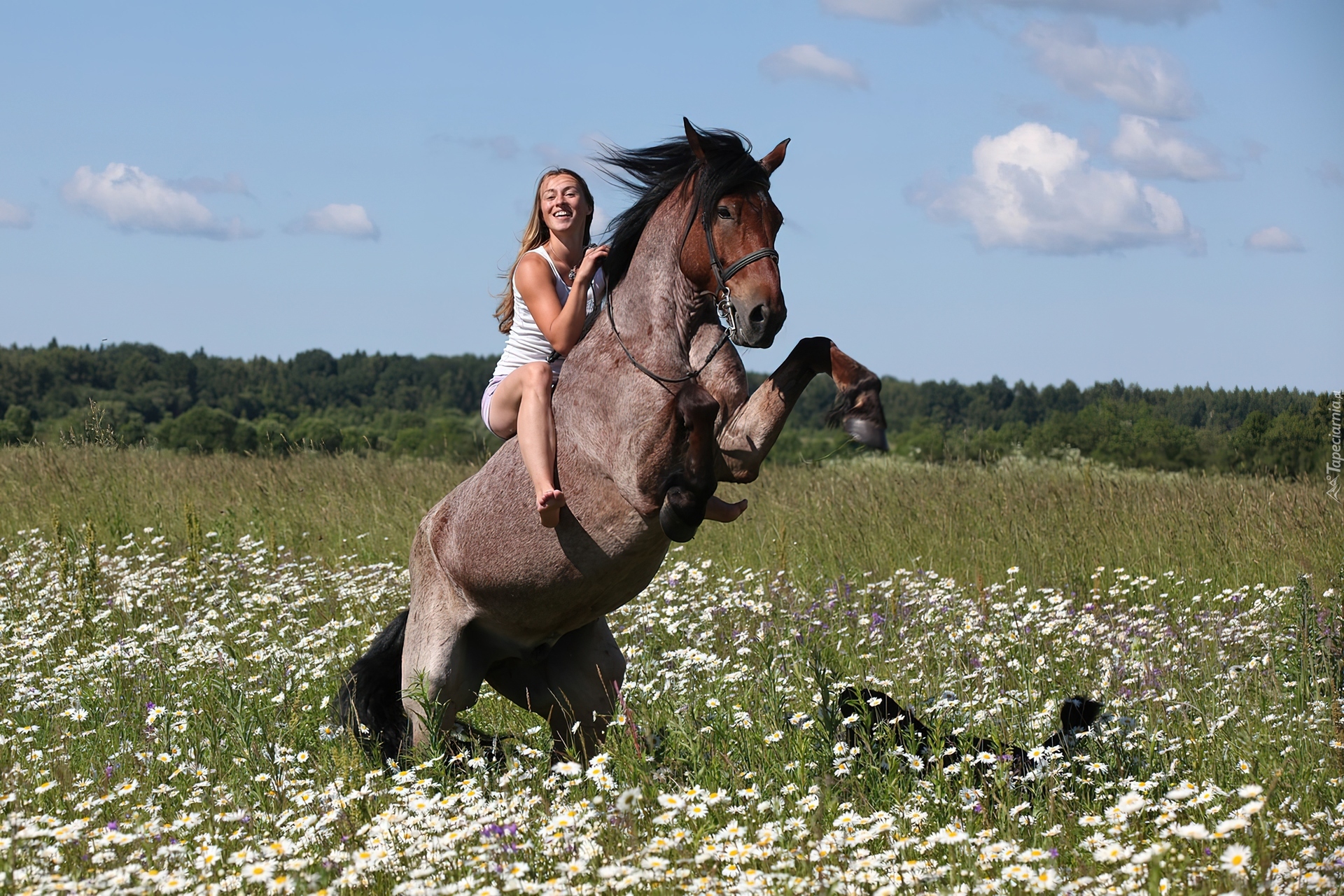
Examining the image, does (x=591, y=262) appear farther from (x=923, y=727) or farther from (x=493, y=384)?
(x=923, y=727)

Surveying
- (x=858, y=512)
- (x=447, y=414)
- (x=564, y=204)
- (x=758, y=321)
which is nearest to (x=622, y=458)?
(x=758, y=321)

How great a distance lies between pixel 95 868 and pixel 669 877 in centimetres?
190

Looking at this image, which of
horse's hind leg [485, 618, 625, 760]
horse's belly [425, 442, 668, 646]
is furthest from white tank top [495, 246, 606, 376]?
horse's hind leg [485, 618, 625, 760]

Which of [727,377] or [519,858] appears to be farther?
[727,377]

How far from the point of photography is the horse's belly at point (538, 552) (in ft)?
14.1

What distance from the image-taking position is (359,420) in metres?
47.0

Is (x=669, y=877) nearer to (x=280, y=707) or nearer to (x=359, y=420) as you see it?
(x=280, y=707)

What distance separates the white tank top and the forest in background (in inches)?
41.9

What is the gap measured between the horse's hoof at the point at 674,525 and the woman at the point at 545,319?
1.23 ft

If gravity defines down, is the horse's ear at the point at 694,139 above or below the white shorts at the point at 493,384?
above

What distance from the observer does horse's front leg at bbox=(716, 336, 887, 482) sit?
3898mm

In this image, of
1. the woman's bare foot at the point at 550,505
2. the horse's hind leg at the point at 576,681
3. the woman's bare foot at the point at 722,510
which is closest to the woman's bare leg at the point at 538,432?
Answer: the woman's bare foot at the point at 550,505

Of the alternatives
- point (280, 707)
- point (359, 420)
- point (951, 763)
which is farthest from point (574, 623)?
point (359, 420)

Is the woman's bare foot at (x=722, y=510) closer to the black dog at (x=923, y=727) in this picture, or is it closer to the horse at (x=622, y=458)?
the horse at (x=622, y=458)
